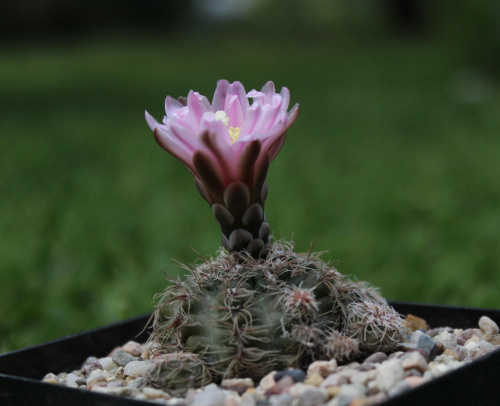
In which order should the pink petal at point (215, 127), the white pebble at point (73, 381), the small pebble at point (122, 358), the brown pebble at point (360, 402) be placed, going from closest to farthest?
the brown pebble at point (360, 402)
the pink petal at point (215, 127)
the white pebble at point (73, 381)
the small pebble at point (122, 358)

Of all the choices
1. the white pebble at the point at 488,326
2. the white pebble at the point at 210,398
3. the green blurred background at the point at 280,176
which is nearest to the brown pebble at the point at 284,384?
the white pebble at the point at 210,398

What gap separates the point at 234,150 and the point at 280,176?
13.9 feet

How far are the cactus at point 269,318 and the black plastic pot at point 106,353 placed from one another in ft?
0.58

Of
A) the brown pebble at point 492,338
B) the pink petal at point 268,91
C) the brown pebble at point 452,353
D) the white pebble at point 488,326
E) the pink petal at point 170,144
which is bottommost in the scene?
the brown pebble at point 492,338

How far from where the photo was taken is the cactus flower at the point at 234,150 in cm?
150

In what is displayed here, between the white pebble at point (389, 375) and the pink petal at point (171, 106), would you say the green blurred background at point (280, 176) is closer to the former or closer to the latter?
the pink petal at point (171, 106)

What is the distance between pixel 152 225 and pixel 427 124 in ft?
14.7

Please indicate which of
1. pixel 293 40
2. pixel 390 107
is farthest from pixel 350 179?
pixel 293 40

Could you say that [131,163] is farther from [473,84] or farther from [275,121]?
[473,84]

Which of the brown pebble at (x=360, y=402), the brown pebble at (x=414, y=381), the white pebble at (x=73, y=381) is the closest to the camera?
the brown pebble at (x=360, y=402)

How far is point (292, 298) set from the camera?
1.50 metres

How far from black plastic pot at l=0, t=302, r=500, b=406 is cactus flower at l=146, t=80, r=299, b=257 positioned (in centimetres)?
33

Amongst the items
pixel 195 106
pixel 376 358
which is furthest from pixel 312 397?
pixel 195 106

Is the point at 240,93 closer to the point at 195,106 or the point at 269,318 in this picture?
the point at 195,106
